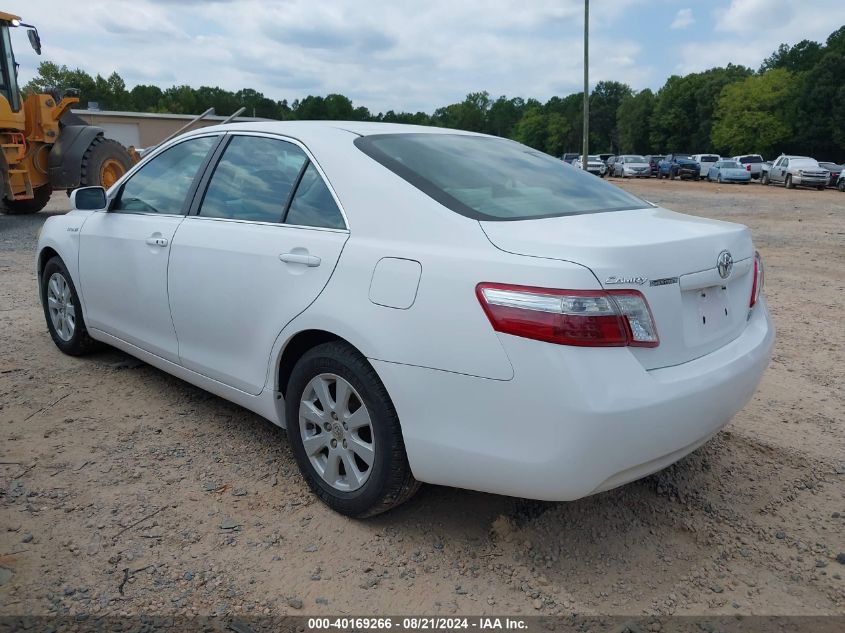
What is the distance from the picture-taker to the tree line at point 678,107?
191 ft

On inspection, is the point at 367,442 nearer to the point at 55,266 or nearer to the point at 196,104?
the point at 55,266

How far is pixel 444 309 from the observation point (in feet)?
8.15

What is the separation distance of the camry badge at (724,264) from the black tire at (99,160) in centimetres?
1315

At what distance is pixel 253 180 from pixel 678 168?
4596cm

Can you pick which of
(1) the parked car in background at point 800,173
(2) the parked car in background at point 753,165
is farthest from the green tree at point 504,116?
(1) the parked car in background at point 800,173

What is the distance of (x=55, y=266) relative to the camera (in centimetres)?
502

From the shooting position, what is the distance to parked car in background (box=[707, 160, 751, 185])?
37.7 metres

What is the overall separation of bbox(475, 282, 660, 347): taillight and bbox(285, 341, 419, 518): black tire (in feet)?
1.95

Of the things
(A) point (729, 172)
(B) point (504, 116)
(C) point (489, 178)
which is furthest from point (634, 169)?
(B) point (504, 116)

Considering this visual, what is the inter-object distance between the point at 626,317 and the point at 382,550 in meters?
1.32

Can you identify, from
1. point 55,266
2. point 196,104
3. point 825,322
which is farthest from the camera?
point 196,104

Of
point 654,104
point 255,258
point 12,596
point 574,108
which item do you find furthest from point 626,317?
point 574,108

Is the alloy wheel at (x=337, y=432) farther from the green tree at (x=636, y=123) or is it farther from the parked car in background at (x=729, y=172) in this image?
the green tree at (x=636, y=123)

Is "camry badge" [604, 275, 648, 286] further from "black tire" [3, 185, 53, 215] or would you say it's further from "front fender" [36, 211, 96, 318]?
"black tire" [3, 185, 53, 215]
